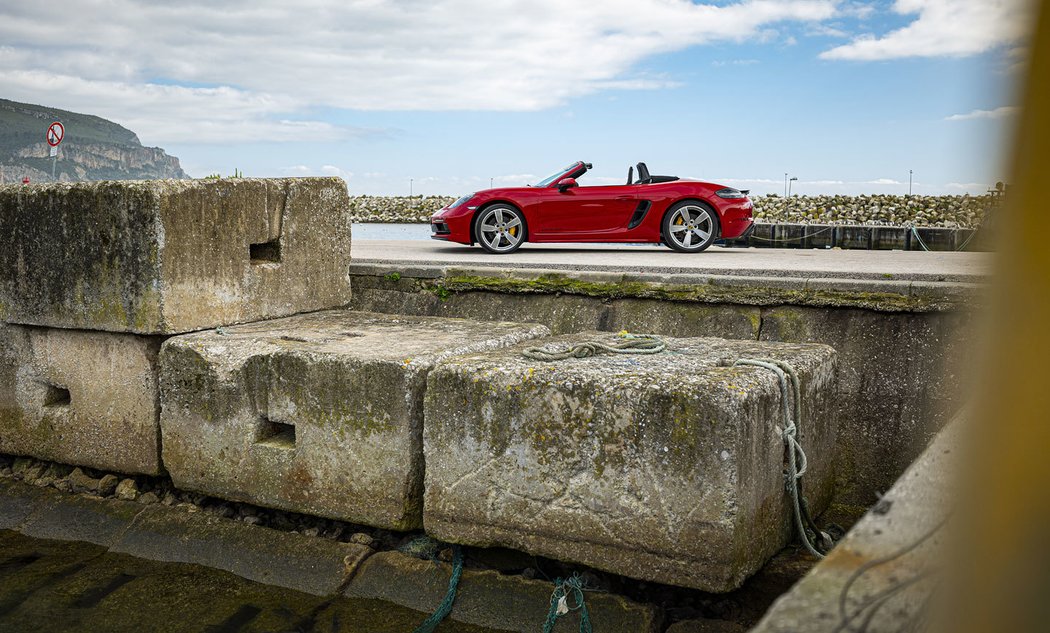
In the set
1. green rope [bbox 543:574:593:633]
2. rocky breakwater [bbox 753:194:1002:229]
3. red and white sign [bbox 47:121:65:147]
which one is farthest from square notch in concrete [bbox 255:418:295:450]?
rocky breakwater [bbox 753:194:1002:229]

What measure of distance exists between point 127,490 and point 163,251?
144cm

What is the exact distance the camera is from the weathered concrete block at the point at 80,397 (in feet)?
16.6

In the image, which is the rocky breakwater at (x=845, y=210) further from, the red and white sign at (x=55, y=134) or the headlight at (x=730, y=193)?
the red and white sign at (x=55, y=134)

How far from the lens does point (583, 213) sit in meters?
10.4

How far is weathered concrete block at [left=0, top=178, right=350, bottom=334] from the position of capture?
489 cm

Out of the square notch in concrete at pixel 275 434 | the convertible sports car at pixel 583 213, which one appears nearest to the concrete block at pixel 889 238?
the convertible sports car at pixel 583 213

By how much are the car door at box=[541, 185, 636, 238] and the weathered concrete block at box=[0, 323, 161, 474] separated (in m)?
5.99

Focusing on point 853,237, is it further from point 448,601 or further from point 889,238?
point 448,601

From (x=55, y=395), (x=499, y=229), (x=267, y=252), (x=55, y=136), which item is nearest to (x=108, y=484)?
(x=55, y=395)

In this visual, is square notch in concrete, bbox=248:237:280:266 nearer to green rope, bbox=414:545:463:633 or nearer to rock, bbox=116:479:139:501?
rock, bbox=116:479:139:501

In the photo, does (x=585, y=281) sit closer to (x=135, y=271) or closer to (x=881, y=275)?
(x=881, y=275)

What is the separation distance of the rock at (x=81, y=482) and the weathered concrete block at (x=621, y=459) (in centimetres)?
249

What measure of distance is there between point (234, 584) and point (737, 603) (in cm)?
238

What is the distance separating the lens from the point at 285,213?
5484mm
